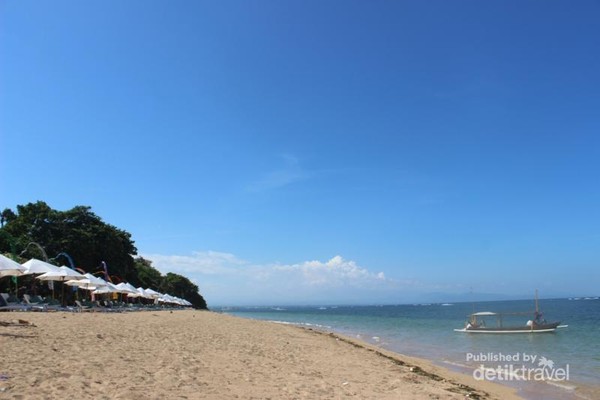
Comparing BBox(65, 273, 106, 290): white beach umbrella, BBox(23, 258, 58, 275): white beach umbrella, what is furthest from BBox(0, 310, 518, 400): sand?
BBox(65, 273, 106, 290): white beach umbrella

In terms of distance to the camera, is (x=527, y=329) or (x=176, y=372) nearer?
(x=176, y=372)

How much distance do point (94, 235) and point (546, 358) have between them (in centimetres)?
4511

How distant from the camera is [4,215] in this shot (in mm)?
49000

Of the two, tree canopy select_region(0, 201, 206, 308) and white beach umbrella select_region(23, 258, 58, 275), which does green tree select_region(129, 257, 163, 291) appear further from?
white beach umbrella select_region(23, 258, 58, 275)

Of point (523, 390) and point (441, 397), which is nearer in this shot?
point (441, 397)

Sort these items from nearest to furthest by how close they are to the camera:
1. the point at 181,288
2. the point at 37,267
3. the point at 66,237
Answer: the point at 37,267, the point at 66,237, the point at 181,288

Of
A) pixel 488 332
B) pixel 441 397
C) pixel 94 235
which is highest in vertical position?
pixel 94 235

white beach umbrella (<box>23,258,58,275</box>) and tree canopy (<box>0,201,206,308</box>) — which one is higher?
tree canopy (<box>0,201,206,308</box>)

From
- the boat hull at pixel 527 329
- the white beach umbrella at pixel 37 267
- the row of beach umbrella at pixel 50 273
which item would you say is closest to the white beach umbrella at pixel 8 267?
the row of beach umbrella at pixel 50 273

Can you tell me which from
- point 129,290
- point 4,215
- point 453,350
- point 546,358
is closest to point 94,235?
point 4,215

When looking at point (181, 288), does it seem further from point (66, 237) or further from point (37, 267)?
point (37, 267)

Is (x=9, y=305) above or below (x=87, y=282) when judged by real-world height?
below

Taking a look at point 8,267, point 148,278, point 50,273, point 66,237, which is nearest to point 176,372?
point 8,267

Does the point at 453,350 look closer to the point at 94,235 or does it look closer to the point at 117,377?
the point at 117,377
